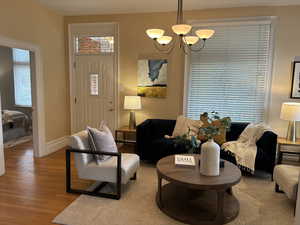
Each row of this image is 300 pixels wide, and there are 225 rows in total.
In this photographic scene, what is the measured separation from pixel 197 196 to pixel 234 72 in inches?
101

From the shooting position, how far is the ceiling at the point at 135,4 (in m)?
4.03

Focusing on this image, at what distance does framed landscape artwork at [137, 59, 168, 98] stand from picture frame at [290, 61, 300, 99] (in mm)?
2316

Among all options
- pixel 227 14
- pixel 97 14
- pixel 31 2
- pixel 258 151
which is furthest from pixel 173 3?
pixel 258 151

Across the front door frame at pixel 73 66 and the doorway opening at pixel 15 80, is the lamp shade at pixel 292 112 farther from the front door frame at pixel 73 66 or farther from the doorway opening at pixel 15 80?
the doorway opening at pixel 15 80

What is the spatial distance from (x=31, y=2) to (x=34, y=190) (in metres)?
3.20

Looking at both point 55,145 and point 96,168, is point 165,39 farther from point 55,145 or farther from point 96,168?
point 55,145

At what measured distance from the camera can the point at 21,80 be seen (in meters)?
7.08

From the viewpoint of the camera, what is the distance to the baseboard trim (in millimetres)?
4648

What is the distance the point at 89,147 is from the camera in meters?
3.05

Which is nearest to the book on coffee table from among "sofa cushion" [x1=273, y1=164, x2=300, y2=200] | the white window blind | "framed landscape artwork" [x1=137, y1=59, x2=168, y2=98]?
"sofa cushion" [x1=273, y1=164, x2=300, y2=200]

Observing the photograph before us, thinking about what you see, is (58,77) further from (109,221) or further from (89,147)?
(109,221)

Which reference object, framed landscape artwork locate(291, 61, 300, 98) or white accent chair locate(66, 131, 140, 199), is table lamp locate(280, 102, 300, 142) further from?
white accent chair locate(66, 131, 140, 199)

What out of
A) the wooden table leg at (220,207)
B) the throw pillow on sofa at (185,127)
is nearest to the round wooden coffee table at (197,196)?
the wooden table leg at (220,207)

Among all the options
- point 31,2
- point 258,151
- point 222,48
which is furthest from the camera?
point 222,48
